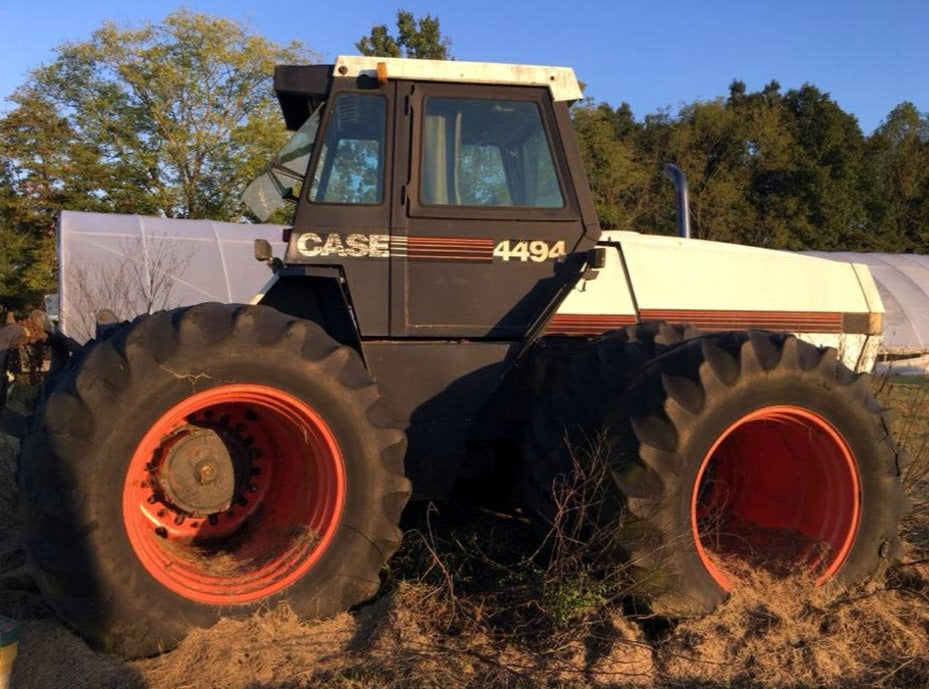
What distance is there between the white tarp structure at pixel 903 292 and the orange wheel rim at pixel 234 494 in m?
18.9

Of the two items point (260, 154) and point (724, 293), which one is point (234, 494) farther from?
point (260, 154)

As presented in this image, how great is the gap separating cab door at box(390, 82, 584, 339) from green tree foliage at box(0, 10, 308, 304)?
24.6m

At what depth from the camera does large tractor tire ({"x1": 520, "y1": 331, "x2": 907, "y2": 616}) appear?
3721mm

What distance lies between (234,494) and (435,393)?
1147 millimetres

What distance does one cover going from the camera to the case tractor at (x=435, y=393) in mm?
3578

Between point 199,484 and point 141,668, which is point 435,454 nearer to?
point 199,484

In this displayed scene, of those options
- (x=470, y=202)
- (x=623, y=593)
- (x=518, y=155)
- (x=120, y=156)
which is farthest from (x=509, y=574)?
(x=120, y=156)

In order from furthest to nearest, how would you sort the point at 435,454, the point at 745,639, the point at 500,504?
1. the point at 500,504
2. the point at 435,454
3. the point at 745,639

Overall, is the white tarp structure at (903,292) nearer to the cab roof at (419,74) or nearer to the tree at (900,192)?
the tree at (900,192)

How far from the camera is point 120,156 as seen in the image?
28.3 m

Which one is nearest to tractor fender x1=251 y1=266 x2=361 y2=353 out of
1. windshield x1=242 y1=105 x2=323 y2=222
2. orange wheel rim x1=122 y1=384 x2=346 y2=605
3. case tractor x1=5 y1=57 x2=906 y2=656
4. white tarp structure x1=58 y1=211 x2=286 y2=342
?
case tractor x1=5 y1=57 x2=906 y2=656

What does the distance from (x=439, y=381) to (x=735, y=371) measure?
1554 millimetres

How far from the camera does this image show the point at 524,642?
3.69 m

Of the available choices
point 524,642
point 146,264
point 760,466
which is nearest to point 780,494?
point 760,466
